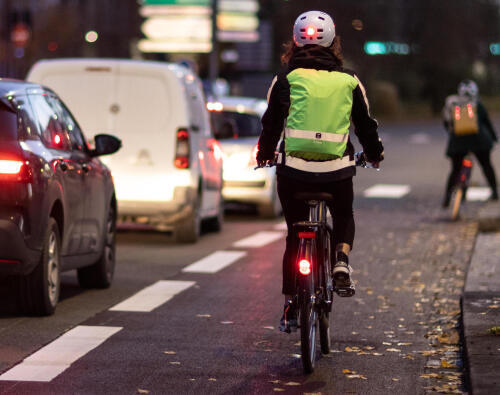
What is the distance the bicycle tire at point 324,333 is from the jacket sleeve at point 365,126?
3.04 ft

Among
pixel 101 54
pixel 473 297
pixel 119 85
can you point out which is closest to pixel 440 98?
pixel 101 54

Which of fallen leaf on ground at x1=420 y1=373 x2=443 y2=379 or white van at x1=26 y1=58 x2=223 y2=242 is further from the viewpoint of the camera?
white van at x1=26 y1=58 x2=223 y2=242

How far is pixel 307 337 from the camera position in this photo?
23.7 feet

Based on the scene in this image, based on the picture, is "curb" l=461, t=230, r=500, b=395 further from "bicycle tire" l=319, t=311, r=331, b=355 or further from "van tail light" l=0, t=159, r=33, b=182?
"van tail light" l=0, t=159, r=33, b=182

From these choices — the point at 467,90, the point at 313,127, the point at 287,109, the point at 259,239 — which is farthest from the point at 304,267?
the point at 467,90

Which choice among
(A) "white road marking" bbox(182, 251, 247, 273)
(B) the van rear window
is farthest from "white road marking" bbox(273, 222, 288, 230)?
(B) the van rear window

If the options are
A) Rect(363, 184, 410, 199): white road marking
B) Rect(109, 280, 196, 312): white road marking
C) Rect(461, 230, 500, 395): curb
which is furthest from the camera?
Rect(363, 184, 410, 199): white road marking

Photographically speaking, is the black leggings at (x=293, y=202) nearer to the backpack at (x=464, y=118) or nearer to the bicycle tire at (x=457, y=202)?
the bicycle tire at (x=457, y=202)

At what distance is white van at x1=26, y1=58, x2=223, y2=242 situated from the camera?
14.8m

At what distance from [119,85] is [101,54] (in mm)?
→ 60440

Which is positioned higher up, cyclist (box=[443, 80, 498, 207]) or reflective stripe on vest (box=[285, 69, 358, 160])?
reflective stripe on vest (box=[285, 69, 358, 160])

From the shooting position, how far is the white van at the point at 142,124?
48.5 feet

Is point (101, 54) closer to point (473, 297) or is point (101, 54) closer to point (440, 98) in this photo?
point (440, 98)

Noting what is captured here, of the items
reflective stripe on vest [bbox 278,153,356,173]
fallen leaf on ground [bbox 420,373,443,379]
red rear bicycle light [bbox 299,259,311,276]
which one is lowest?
fallen leaf on ground [bbox 420,373,443,379]
